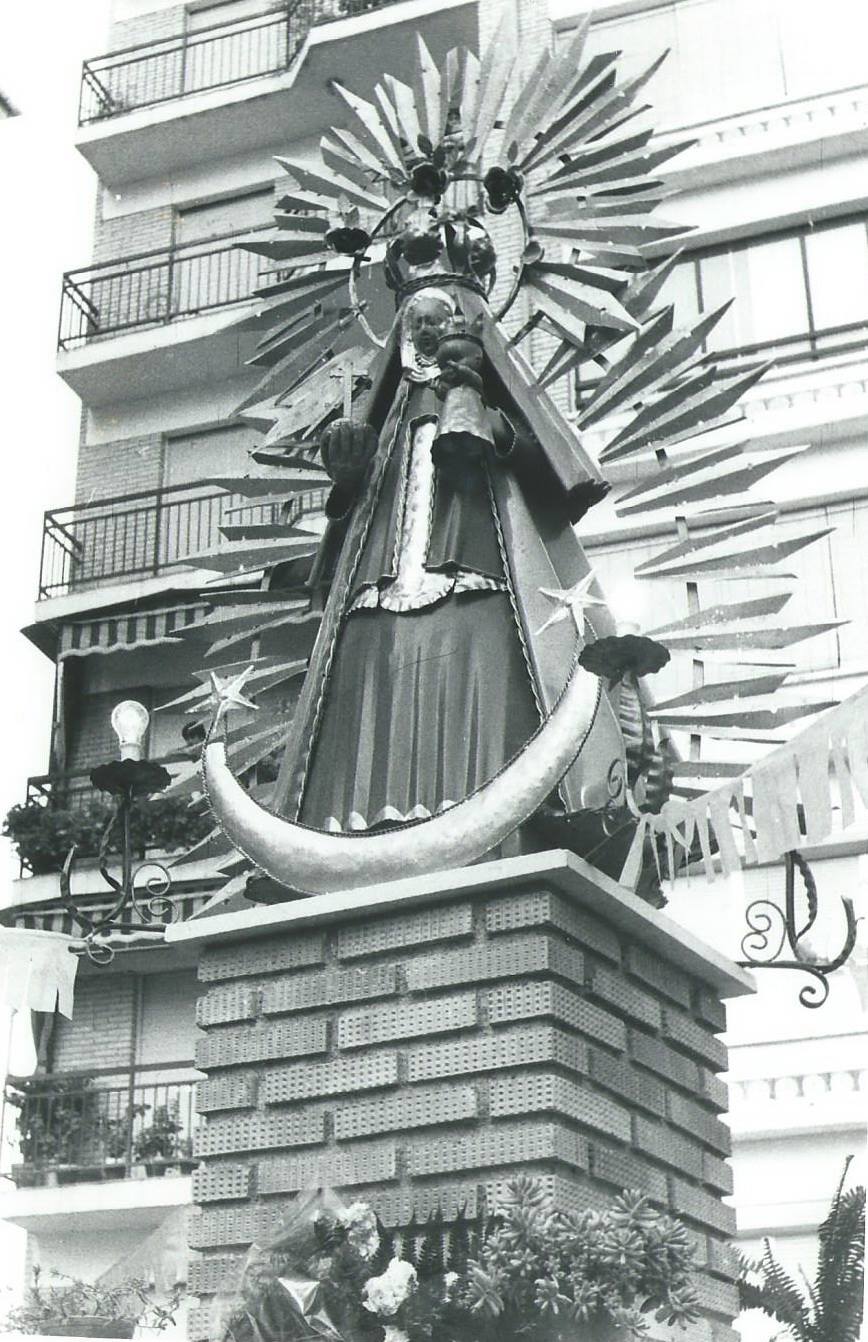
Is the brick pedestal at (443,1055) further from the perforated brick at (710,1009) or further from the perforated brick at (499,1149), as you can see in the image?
the perforated brick at (710,1009)

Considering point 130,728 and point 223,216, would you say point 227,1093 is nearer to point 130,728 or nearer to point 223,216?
point 130,728

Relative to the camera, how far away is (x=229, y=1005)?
25.0 feet

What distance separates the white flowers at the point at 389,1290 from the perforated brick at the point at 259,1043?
3.65ft

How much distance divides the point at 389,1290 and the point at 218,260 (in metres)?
18.4

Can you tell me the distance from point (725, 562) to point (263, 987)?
2950 mm

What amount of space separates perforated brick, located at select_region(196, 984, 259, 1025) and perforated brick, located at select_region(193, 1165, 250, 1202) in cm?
54

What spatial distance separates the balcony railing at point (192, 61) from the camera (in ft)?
77.2

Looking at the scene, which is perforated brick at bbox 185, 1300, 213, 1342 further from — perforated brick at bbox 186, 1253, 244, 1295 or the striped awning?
the striped awning

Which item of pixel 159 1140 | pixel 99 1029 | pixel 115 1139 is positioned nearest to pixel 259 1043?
pixel 159 1140

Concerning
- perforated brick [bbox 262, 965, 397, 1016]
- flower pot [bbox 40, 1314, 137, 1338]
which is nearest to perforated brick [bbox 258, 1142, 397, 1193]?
perforated brick [bbox 262, 965, 397, 1016]

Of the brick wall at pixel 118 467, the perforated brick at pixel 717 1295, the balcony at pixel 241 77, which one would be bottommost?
the perforated brick at pixel 717 1295

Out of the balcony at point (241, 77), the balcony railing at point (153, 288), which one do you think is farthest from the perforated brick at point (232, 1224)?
the balcony at point (241, 77)

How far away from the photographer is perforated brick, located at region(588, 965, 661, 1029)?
7.29 meters

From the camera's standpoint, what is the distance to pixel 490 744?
7.76m
